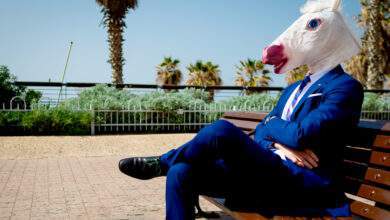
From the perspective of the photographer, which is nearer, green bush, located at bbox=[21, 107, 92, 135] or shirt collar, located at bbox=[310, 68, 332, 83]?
shirt collar, located at bbox=[310, 68, 332, 83]

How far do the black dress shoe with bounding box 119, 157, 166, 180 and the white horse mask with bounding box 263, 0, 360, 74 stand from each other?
1.03 metres

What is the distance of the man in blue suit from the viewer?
2.32 metres

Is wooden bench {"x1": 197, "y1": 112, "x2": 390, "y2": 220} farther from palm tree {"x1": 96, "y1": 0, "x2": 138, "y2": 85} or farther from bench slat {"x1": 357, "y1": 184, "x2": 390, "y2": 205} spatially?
palm tree {"x1": 96, "y1": 0, "x2": 138, "y2": 85}

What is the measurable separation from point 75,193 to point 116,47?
1641 cm

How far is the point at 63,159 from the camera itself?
26.7 ft

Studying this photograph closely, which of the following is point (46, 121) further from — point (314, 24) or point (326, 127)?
point (326, 127)

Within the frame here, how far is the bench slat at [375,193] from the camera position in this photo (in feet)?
7.94

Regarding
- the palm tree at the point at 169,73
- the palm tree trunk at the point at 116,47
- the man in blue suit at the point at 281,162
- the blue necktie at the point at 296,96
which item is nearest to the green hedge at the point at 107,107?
the palm tree trunk at the point at 116,47

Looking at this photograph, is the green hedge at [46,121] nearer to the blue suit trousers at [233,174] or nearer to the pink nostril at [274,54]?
the pink nostril at [274,54]

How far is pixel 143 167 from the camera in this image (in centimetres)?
271

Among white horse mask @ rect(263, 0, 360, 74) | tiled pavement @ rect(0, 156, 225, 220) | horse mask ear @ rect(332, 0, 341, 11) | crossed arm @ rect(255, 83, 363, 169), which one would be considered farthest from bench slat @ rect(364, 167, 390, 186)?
tiled pavement @ rect(0, 156, 225, 220)

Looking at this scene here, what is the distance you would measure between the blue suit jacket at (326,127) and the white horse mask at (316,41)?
0.24 m

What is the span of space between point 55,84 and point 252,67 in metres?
29.7

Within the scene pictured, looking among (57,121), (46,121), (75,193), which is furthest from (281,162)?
(46,121)
